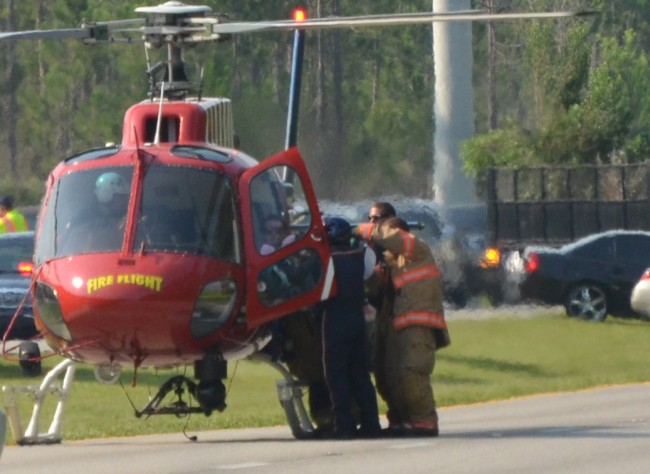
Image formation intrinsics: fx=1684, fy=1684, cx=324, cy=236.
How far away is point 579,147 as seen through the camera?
109ft

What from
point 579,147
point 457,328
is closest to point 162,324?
point 457,328

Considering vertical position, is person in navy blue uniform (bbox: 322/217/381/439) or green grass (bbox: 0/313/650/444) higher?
person in navy blue uniform (bbox: 322/217/381/439)

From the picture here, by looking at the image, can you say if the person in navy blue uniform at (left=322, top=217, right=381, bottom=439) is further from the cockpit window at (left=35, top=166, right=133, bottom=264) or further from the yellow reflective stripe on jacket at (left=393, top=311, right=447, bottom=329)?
the cockpit window at (left=35, top=166, right=133, bottom=264)

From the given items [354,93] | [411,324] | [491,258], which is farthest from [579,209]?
[354,93]

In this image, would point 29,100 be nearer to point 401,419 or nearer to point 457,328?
point 457,328

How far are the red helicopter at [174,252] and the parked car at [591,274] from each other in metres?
13.7

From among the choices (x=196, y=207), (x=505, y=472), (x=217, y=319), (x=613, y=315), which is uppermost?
(x=196, y=207)

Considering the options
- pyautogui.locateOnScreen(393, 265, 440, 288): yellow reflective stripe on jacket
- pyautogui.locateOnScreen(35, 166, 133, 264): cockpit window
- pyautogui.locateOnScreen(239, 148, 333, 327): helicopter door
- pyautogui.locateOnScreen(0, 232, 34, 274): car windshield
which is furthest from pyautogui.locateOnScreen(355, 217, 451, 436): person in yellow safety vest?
pyautogui.locateOnScreen(0, 232, 34, 274): car windshield

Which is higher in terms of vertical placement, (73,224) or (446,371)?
(73,224)

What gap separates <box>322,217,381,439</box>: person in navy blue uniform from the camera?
13297 millimetres

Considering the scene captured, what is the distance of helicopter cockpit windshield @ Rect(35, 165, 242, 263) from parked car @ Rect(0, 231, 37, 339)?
634cm

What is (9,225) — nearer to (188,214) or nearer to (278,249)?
(278,249)

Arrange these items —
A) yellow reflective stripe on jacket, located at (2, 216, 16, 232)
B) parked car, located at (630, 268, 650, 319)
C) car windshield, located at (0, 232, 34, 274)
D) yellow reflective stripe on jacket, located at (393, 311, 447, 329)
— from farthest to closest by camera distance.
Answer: parked car, located at (630, 268, 650, 319)
yellow reflective stripe on jacket, located at (2, 216, 16, 232)
car windshield, located at (0, 232, 34, 274)
yellow reflective stripe on jacket, located at (393, 311, 447, 329)

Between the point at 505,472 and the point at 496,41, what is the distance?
2237 inches
